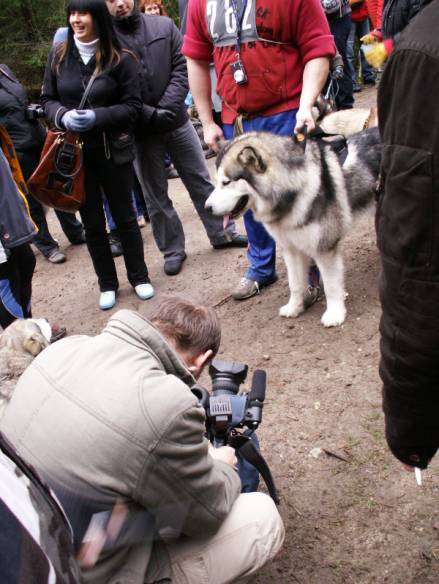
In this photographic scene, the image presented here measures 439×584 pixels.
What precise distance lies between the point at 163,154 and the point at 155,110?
0.45 m

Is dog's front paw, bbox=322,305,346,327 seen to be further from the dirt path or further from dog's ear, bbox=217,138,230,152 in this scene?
dog's ear, bbox=217,138,230,152

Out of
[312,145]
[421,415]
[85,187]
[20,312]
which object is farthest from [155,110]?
[421,415]

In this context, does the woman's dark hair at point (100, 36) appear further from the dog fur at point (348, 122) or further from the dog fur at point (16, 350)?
the dog fur at point (16, 350)

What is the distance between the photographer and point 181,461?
155cm

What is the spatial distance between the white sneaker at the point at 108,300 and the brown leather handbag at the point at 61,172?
0.91 m

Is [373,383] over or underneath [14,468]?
underneath

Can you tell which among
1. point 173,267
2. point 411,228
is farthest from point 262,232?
point 411,228

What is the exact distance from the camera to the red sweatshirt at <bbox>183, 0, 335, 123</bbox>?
329 centimetres

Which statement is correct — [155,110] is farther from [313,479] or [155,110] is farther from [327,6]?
[327,6]

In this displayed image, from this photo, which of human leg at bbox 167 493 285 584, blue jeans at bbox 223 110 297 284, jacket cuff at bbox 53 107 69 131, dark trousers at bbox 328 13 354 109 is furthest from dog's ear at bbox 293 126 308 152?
dark trousers at bbox 328 13 354 109

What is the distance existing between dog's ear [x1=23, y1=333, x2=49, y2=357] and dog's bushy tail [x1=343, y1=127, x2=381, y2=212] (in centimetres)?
218

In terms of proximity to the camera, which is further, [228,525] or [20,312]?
[20,312]

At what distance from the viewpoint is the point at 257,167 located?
334 centimetres

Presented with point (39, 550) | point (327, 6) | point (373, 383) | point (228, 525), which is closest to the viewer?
point (39, 550)
